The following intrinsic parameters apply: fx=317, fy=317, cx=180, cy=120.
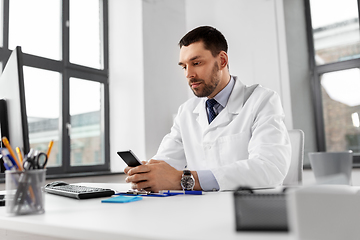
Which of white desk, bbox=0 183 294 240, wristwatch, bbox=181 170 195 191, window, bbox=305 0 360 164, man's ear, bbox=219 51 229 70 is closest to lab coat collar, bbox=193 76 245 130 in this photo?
man's ear, bbox=219 51 229 70

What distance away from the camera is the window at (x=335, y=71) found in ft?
9.95

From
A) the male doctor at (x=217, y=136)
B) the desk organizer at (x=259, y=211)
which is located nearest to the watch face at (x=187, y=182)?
the male doctor at (x=217, y=136)

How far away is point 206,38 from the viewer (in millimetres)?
1562

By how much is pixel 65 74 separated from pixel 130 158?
220 cm

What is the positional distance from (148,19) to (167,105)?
92 centimetres

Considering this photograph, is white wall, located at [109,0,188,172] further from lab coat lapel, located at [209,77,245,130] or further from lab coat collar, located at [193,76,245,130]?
lab coat lapel, located at [209,77,245,130]

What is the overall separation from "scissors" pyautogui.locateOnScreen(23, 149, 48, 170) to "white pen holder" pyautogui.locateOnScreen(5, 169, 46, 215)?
0.02 meters

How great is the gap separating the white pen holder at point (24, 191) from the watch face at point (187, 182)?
52cm

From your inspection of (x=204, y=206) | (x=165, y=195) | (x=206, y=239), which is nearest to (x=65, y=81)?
(x=165, y=195)

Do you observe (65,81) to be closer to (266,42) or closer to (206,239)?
(266,42)

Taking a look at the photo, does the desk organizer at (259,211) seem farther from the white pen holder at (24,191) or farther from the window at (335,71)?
the window at (335,71)

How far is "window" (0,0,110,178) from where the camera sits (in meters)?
2.77

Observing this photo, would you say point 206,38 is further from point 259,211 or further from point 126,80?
point 126,80

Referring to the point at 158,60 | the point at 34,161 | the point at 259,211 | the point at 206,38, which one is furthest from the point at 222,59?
the point at 158,60
